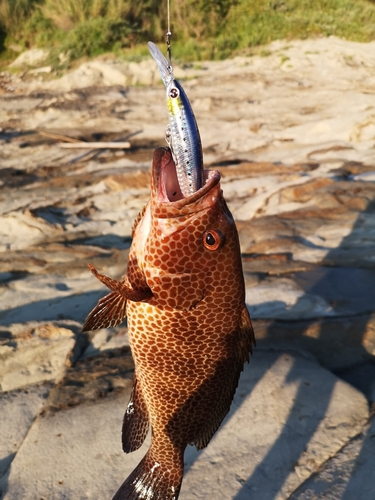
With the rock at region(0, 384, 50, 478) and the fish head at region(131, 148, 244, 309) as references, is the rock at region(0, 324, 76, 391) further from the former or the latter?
the fish head at region(131, 148, 244, 309)

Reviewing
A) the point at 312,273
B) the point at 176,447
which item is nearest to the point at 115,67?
the point at 312,273

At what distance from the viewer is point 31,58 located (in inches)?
774

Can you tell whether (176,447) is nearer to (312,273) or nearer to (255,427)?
(255,427)

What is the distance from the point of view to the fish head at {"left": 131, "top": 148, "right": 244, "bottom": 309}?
2117 millimetres

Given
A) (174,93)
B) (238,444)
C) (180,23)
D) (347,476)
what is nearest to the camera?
(174,93)

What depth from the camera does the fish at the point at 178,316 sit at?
215 cm

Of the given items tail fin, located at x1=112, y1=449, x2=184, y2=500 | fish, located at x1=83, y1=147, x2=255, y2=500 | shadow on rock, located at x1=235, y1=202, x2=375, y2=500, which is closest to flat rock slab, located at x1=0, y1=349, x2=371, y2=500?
shadow on rock, located at x1=235, y1=202, x2=375, y2=500

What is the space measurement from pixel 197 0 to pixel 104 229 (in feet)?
54.4

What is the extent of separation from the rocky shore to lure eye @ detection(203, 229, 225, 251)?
214cm

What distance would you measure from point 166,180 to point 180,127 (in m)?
0.27

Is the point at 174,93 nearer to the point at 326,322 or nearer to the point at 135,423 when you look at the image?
the point at 135,423

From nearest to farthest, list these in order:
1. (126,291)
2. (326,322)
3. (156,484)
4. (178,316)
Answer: (126,291) < (178,316) < (156,484) < (326,322)

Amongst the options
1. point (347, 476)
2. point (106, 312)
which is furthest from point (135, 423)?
point (347, 476)

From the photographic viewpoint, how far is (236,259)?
7.39 ft
